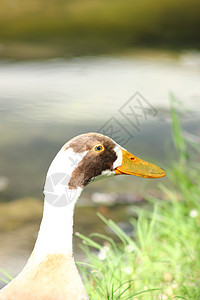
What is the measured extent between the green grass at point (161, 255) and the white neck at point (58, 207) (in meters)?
→ 0.37

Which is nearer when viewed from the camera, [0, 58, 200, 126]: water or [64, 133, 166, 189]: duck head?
[64, 133, 166, 189]: duck head

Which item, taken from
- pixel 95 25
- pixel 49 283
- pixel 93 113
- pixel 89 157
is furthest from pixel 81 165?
pixel 95 25

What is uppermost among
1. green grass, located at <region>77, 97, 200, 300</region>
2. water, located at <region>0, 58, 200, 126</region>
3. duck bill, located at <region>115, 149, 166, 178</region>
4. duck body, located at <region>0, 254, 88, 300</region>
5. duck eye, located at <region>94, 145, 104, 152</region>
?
duck eye, located at <region>94, 145, 104, 152</region>

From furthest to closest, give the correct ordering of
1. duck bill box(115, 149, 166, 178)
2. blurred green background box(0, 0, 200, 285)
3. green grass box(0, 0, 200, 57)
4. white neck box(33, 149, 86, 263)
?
green grass box(0, 0, 200, 57) → blurred green background box(0, 0, 200, 285) → duck bill box(115, 149, 166, 178) → white neck box(33, 149, 86, 263)

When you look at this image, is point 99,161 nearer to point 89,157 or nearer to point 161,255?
point 89,157

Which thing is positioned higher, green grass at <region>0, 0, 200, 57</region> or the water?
green grass at <region>0, 0, 200, 57</region>

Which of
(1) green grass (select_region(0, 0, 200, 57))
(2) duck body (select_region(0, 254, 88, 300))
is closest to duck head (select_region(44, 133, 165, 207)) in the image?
(2) duck body (select_region(0, 254, 88, 300))

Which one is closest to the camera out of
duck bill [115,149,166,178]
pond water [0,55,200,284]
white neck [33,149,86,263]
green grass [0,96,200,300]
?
white neck [33,149,86,263]

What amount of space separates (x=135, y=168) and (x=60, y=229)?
1.20ft

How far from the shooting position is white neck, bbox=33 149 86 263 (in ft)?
7.06

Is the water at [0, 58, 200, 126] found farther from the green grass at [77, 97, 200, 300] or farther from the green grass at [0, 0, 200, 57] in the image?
the green grass at [77, 97, 200, 300]

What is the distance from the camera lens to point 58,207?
7.18 feet

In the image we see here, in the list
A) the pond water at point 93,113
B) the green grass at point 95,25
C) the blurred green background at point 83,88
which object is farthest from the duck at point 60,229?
the green grass at point 95,25

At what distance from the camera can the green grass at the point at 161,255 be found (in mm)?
2729
